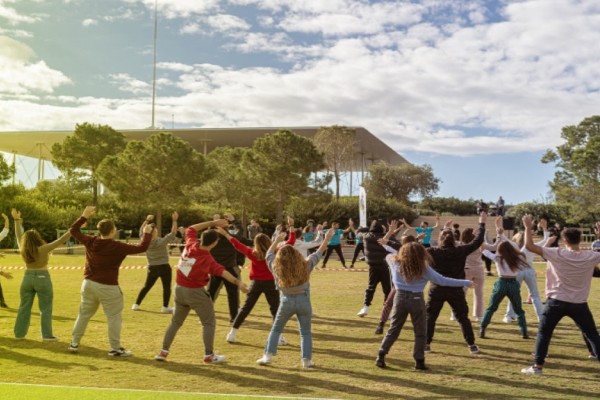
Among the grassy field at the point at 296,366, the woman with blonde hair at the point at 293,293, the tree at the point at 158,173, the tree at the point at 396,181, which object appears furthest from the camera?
the tree at the point at 396,181

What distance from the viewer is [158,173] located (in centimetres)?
4256

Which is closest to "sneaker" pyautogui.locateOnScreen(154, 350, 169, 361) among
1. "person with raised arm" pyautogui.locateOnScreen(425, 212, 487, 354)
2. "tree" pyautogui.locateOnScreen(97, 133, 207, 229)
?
"person with raised arm" pyautogui.locateOnScreen(425, 212, 487, 354)

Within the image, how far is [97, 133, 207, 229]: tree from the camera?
139 feet

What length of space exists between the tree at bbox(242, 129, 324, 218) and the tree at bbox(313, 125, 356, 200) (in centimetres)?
954

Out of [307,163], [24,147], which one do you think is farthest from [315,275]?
[24,147]

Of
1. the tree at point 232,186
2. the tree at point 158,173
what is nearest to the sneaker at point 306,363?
the tree at point 232,186

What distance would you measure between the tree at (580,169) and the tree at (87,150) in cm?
3668

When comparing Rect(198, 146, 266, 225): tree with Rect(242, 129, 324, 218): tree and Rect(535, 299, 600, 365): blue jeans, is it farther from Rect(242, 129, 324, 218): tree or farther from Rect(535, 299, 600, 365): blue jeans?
Rect(535, 299, 600, 365): blue jeans

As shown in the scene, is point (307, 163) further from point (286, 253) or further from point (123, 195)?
point (286, 253)

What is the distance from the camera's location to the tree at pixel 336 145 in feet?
172

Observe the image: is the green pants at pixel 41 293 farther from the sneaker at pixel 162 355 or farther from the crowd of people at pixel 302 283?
the sneaker at pixel 162 355

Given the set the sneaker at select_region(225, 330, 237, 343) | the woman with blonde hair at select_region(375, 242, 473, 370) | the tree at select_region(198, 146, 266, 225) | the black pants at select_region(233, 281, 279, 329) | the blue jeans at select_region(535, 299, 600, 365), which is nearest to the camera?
the blue jeans at select_region(535, 299, 600, 365)

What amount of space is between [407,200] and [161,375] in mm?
58288

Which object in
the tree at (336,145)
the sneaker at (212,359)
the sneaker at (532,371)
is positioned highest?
the tree at (336,145)
